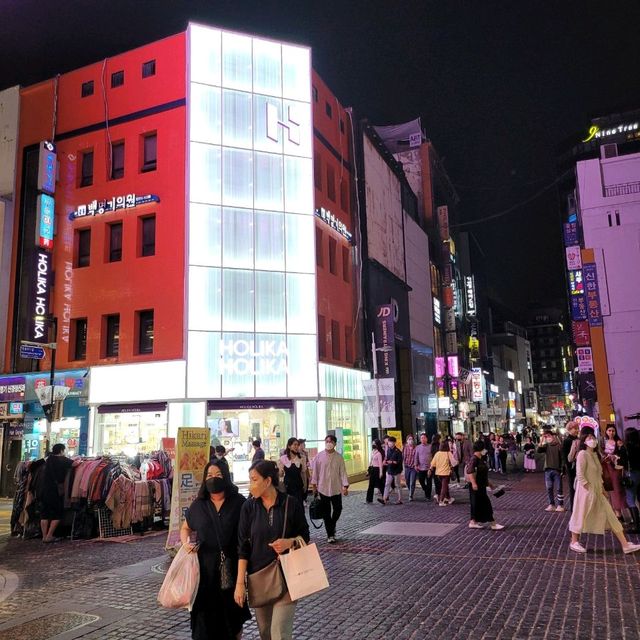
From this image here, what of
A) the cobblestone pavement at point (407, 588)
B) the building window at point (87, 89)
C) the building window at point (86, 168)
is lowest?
the cobblestone pavement at point (407, 588)

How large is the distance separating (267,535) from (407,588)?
12.7 feet

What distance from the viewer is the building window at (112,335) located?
2330cm

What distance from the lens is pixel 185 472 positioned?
34.0ft

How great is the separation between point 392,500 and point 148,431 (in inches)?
367

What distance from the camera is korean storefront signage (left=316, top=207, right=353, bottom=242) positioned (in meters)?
26.0

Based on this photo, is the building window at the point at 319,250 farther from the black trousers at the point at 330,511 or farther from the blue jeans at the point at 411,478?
the black trousers at the point at 330,511

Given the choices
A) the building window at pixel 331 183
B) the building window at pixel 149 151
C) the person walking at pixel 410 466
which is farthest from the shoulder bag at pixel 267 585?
the building window at pixel 331 183

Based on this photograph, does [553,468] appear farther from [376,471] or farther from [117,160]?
[117,160]

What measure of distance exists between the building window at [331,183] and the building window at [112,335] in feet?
36.5

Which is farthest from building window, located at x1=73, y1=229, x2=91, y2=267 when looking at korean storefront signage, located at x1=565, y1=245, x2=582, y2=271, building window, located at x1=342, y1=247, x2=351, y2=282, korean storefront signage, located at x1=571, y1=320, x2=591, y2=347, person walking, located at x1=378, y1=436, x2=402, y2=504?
korean storefront signage, located at x1=571, y1=320, x2=591, y2=347

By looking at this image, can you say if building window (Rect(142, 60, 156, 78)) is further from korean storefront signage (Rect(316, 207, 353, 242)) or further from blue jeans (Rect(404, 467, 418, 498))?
blue jeans (Rect(404, 467, 418, 498))

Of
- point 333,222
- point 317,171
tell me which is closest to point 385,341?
point 333,222

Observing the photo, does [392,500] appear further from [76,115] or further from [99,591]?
[76,115]

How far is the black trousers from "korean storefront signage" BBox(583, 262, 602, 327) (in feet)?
97.1
